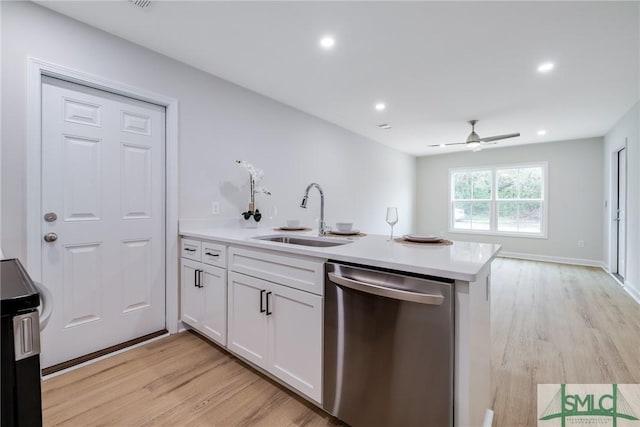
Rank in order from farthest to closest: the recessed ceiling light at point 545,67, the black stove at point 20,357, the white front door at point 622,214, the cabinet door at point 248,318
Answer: the white front door at point 622,214
the recessed ceiling light at point 545,67
the cabinet door at point 248,318
the black stove at point 20,357

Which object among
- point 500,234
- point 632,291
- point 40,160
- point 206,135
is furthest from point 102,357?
point 500,234

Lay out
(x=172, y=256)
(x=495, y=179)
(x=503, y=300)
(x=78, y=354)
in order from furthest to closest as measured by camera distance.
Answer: (x=495, y=179)
(x=503, y=300)
(x=172, y=256)
(x=78, y=354)

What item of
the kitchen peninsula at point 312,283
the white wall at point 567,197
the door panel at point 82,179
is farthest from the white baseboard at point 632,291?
the door panel at point 82,179

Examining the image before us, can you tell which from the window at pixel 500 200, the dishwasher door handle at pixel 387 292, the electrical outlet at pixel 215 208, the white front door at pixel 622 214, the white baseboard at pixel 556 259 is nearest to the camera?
the dishwasher door handle at pixel 387 292

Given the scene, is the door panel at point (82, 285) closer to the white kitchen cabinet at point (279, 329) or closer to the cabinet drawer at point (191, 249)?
the cabinet drawer at point (191, 249)

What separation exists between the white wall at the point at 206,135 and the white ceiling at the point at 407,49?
→ 14cm

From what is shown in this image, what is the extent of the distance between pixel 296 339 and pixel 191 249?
1.32 m

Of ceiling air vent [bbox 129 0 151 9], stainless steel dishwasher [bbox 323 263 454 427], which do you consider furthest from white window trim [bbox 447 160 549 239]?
ceiling air vent [bbox 129 0 151 9]

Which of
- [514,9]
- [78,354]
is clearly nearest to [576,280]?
[514,9]

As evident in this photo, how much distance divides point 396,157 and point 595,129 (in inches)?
131

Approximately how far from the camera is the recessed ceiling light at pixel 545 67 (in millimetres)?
2623

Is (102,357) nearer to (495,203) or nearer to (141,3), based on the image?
(141,3)

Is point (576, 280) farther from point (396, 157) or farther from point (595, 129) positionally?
point (396, 157)

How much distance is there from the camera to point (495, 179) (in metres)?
6.40
